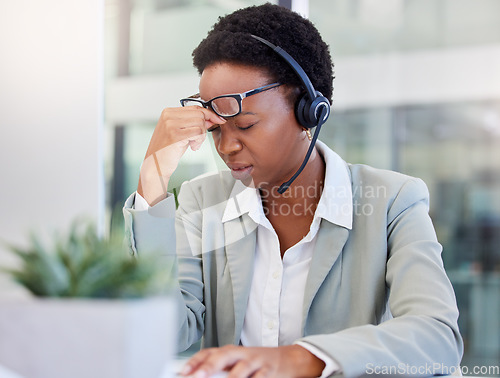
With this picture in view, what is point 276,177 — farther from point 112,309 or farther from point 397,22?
point 397,22

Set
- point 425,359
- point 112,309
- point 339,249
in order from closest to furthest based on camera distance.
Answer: point 112,309 → point 425,359 → point 339,249

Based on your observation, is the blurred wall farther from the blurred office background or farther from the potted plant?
the potted plant

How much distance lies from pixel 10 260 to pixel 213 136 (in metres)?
0.73

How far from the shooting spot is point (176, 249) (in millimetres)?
1054

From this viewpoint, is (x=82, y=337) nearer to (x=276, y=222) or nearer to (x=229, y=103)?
(x=229, y=103)

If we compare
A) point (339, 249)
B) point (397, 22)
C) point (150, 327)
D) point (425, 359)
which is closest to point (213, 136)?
point (339, 249)

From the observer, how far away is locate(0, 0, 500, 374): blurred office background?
244 centimetres

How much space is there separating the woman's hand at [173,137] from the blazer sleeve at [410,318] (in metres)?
0.48

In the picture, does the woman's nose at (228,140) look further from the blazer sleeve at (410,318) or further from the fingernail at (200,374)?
the fingernail at (200,374)

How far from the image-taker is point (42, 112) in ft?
8.11

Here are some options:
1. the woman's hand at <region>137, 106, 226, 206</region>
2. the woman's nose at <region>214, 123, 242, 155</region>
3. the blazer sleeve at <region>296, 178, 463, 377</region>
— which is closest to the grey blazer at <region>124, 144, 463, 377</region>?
the blazer sleeve at <region>296, 178, 463, 377</region>

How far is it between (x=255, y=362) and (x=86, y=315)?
0.33 m

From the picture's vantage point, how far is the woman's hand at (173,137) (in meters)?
1.12

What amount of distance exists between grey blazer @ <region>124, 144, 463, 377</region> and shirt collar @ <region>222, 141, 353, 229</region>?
0.02 meters
